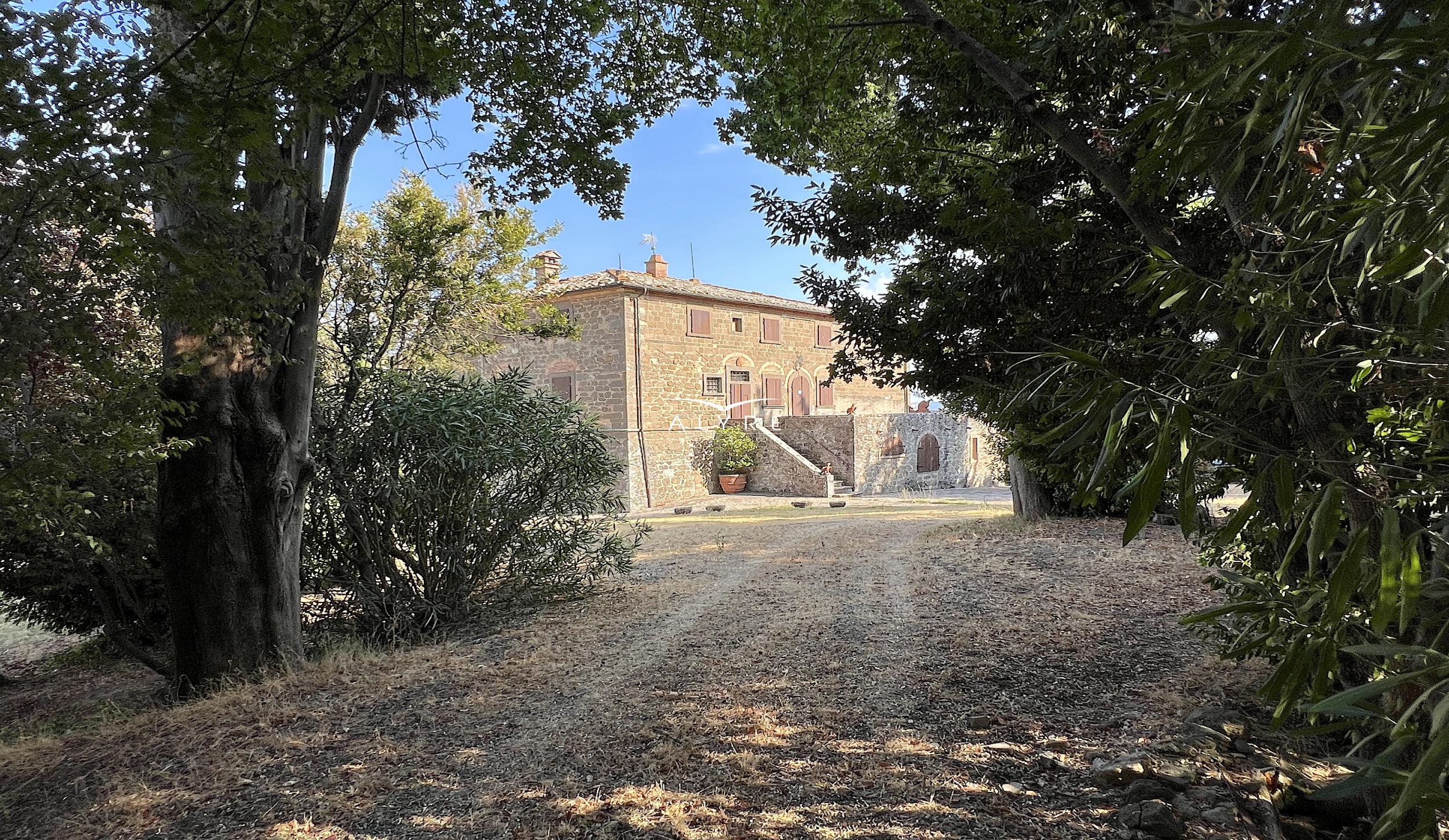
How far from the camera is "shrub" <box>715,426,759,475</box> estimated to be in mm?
20266

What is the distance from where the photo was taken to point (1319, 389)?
1.49 m

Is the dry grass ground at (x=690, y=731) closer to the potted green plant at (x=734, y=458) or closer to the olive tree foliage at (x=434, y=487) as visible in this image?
the olive tree foliage at (x=434, y=487)

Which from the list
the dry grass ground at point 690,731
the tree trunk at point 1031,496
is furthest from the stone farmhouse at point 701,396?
the dry grass ground at point 690,731

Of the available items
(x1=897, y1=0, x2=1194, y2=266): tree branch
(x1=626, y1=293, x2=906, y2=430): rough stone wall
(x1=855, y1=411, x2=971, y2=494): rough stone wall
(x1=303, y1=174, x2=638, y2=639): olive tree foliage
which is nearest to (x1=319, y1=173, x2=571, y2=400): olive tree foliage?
(x1=303, y1=174, x2=638, y2=639): olive tree foliage

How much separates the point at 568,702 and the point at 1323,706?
12.3ft

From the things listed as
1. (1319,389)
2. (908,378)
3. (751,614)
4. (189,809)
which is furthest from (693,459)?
(1319,389)

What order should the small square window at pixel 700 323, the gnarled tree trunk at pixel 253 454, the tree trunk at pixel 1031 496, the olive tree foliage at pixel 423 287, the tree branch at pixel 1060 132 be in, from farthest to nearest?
the small square window at pixel 700 323
the tree trunk at pixel 1031 496
the olive tree foliage at pixel 423 287
the gnarled tree trunk at pixel 253 454
the tree branch at pixel 1060 132

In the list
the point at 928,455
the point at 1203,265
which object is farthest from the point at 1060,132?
the point at 928,455

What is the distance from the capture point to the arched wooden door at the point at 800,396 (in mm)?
24344

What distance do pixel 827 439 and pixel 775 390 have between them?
11.9ft

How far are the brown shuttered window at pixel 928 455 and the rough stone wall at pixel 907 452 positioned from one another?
0.08 meters

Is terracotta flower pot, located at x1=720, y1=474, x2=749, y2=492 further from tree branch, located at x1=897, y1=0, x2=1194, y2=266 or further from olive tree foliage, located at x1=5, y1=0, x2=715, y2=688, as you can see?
tree branch, located at x1=897, y1=0, x2=1194, y2=266

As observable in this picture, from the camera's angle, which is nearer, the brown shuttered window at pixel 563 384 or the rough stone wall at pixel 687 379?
the rough stone wall at pixel 687 379

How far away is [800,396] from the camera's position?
81.0 feet
